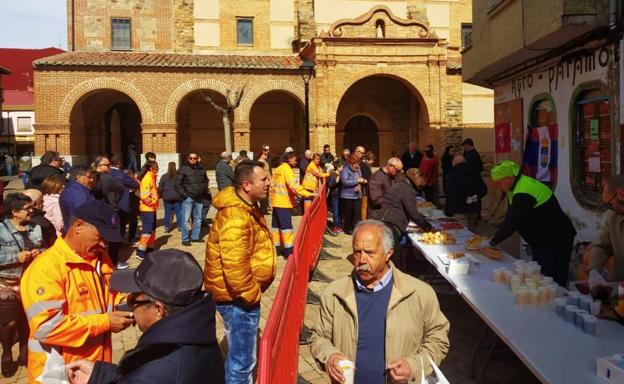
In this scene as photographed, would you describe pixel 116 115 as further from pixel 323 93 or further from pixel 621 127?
pixel 621 127

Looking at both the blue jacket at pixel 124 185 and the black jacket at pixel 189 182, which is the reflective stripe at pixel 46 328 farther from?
the black jacket at pixel 189 182

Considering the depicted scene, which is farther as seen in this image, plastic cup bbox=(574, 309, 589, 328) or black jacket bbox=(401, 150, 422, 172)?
black jacket bbox=(401, 150, 422, 172)

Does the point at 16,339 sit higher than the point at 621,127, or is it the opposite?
the point at 621,127

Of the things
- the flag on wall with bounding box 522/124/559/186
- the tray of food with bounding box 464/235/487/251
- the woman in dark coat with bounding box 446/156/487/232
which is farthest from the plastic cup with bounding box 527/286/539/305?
the flag on wall with bounding box 522/124/559/186

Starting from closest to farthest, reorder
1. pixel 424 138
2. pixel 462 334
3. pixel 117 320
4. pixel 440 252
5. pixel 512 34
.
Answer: pixel 117 320 < pixel 462 334 < pixel 440 252 < pixel 512 34 < pixel 424 138

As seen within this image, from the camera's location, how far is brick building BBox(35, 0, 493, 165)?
66.8 ft

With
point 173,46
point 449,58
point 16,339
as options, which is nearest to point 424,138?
point 449,58

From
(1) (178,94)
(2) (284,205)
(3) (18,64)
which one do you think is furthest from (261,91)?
(3) (18,64)

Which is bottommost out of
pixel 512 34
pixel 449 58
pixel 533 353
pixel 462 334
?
pixel 462 334

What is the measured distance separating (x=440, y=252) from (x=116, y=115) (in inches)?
949

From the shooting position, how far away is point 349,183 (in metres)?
11.5

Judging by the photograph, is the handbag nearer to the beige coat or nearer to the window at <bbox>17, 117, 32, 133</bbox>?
the beige coat

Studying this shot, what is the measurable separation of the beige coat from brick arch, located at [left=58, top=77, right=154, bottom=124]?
18915mm

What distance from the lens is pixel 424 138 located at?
75.5 ft
